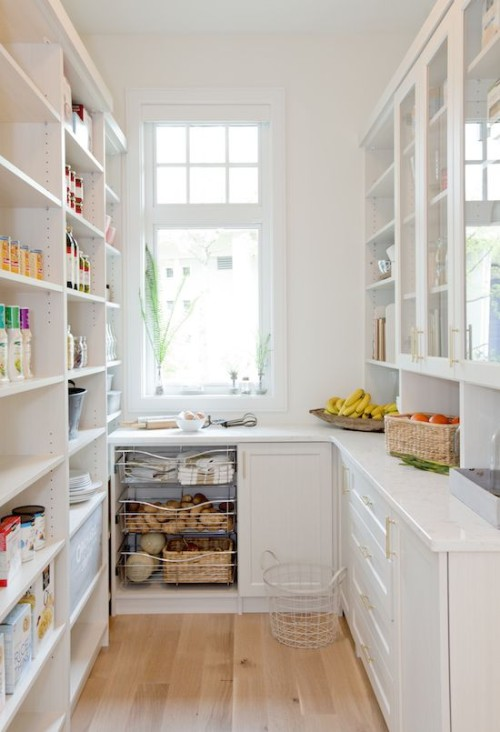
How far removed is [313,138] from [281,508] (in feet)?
6.69

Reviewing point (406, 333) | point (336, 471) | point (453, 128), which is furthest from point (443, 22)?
point (336, 471)

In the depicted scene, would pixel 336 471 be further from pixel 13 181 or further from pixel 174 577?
pixel 13 181

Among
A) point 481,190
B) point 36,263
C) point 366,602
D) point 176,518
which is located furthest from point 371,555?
point 36,263

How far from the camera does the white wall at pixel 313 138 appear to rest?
3.46 metres

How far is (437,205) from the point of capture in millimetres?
2148

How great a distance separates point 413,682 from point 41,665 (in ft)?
3.57

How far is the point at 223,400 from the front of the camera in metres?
3.50

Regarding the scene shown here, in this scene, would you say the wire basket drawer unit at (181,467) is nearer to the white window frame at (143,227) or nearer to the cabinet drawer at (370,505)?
the white window frame at (143,227)

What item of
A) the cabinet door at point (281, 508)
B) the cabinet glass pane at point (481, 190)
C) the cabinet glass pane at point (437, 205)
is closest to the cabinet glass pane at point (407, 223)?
the cabinet glass pane at point (437, 205)

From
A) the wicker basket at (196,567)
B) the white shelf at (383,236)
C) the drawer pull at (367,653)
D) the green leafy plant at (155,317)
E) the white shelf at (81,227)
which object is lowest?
the drawer pull at (367,653)

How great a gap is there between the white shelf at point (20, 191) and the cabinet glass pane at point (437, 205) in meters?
1.28

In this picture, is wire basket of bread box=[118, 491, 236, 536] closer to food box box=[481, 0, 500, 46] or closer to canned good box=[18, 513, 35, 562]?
canned good box=[18, 513, 35, 562]

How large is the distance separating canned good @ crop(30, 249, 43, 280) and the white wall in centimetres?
171

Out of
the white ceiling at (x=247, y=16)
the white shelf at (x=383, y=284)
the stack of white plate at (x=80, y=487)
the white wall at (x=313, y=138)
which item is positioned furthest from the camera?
the white wall at (x=313, y=138)
